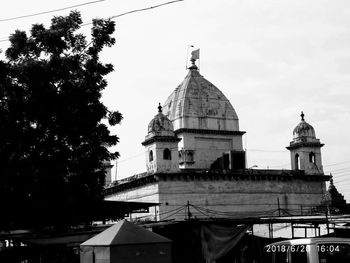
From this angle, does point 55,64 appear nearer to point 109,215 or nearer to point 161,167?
point 109,215

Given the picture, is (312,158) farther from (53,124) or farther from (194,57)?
(53,124)

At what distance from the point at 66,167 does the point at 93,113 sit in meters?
1.67

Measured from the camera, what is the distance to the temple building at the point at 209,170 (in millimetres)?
37281

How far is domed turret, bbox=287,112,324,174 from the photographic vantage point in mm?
41656

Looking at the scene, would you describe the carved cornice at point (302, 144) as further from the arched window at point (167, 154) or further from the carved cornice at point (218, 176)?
the arched window at point (167, 154)

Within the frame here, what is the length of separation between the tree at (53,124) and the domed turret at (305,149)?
26.6m

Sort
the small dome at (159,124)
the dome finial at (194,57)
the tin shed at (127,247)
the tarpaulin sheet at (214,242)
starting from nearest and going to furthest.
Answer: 1. the tin shed at (127,247)
2. the tarpaulin sheet at (214,242)
3. the small dome at (159,124)
4. the dome finial at (194,57)

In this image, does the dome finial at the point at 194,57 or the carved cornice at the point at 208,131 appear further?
the dome finial at the point at 194,57

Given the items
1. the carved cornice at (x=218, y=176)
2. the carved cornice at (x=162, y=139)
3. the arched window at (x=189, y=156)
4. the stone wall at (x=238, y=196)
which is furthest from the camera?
the arched window at (x=189, y=156)

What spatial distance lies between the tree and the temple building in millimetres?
19451

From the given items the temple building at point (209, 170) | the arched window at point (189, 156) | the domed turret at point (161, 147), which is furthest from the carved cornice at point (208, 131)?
the domed turret at point (161, 147)

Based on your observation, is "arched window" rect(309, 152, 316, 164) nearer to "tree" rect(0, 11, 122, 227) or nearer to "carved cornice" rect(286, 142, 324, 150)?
"carved cornice" rect(286, 142, 324, 150)

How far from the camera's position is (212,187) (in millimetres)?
38438

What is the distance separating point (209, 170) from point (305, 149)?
776 centimetres
